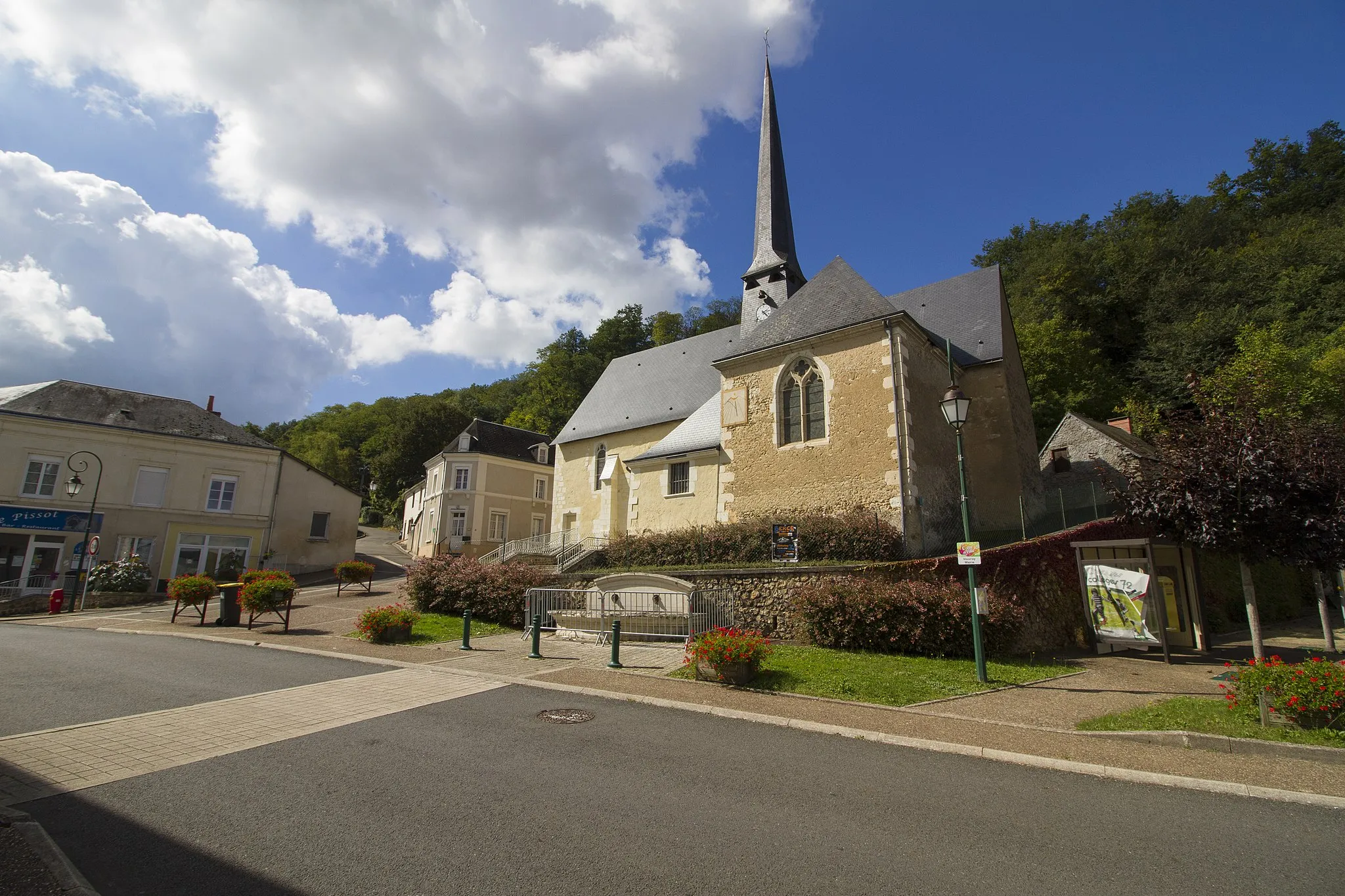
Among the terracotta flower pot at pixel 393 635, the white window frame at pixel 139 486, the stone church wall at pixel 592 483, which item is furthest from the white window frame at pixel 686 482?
the white window frame at pixel 139 486

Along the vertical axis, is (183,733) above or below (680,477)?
below

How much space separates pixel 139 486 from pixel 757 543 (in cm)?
2528

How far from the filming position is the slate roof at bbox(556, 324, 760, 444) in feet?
86.3

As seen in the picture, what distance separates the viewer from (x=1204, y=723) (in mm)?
6777

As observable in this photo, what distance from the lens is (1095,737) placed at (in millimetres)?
6754

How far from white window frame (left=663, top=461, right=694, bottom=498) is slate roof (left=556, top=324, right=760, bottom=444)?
494 centimetres

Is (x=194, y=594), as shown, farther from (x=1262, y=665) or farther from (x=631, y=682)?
(x=1262, y=665)

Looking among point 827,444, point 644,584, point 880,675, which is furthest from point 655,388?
point 880,675

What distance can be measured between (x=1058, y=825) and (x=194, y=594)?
59.5 feet

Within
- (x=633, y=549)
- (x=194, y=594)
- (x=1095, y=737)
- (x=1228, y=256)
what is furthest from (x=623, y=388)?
(x=1228, y=256)

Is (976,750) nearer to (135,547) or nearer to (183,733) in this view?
(183,733)

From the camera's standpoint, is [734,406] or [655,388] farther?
[655,388]

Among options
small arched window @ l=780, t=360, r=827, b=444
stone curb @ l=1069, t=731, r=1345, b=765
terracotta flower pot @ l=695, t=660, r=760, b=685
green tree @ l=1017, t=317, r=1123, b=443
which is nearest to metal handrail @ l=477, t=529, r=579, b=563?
small arched window @ l=780, t=360, r=827, b=444

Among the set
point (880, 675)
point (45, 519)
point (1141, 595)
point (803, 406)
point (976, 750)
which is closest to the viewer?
point (976, 750)
